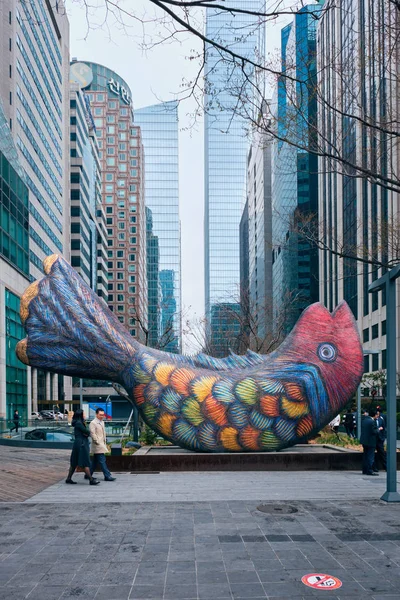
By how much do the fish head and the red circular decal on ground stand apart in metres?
9.19

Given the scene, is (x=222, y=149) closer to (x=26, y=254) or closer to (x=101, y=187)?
(x=101, y=187)

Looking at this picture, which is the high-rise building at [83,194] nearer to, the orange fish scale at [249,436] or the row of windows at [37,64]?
the row of windows at [37,64]

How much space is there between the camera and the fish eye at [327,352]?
602 inches

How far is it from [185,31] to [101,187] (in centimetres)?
10682

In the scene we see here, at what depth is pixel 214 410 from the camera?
1496 cm

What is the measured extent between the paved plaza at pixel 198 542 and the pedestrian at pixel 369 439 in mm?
1193

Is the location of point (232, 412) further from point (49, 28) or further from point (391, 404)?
point (49, 28)

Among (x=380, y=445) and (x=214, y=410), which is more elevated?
(x=214, y=410)

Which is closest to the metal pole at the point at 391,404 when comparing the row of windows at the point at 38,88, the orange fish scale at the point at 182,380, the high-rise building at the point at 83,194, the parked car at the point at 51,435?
the orange fish scale at the point at 182,380

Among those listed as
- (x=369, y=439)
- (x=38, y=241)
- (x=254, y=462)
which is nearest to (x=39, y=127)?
(x=38, y=241)

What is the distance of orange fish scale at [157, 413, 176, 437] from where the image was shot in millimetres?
15078

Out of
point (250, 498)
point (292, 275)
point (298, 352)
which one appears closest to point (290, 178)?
point (292, 275)

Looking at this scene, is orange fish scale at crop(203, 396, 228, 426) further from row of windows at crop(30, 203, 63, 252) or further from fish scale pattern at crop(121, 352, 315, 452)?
row of windows at crop(30, 203, 63, 252)

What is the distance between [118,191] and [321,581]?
111319 mm
